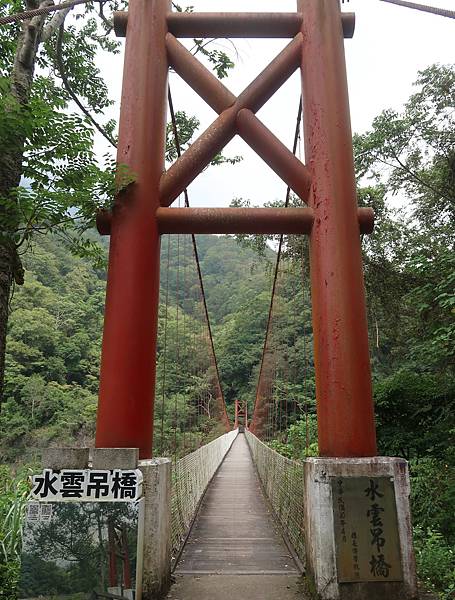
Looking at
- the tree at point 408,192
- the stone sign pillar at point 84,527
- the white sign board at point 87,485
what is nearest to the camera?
the stone sign pillar at point 84,527

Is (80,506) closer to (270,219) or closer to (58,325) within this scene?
(270,219)

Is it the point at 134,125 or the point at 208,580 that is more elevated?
the point at 134,125

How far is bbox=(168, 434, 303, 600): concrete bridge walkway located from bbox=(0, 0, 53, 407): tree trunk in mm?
1547

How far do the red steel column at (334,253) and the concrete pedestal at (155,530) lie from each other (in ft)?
2.80

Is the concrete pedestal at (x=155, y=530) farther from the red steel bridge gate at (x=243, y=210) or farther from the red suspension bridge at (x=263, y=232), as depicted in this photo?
the red steel bridge gate at (x=243, y=210)

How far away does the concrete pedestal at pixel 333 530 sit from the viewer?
2.03m

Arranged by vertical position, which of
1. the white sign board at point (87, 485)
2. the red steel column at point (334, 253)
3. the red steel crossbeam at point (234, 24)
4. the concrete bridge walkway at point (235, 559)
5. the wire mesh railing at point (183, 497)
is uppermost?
the red steel crossbeam at point (234, 24)

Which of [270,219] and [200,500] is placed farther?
[200,500]

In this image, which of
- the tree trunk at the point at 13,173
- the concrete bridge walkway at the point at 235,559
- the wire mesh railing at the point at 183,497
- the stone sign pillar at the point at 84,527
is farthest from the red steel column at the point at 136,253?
the wire mesh railing at the point at 183,497

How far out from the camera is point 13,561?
102 inches

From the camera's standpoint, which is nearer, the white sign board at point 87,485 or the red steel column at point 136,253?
the white sign board at point 87,485

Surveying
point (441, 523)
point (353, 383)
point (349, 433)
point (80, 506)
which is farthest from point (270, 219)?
point (441, 523)

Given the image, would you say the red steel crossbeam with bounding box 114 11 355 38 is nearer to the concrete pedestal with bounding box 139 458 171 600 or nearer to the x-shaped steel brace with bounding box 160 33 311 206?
the x-shaped steel brace with bounding box 160 33 311 206

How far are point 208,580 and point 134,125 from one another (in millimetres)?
2656
